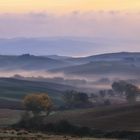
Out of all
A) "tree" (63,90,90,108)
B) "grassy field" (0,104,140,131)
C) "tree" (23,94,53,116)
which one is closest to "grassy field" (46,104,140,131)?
"grassy field" (0,104,140,131)

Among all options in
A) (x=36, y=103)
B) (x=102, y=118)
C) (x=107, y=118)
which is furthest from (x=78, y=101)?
(x=107, y=118)

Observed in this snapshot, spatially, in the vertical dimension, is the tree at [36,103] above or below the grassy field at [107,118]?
above

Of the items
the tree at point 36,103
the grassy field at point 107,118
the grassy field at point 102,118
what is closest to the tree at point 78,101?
the grassy field at point 102,118

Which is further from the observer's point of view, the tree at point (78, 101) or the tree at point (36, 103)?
the tree at point (78, 101)

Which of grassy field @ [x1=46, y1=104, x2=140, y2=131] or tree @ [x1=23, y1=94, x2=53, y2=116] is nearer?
grassy field @ [x1=46, y1=104, x2=140, y2=131]

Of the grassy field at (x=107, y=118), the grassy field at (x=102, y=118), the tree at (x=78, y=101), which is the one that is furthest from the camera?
the tree at (x=78, y=101)

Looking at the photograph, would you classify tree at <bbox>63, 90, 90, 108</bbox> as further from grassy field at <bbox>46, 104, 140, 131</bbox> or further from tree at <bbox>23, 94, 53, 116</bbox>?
tree at <bbox>23, 94, 53, 116</bbox>

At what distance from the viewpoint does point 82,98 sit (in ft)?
637

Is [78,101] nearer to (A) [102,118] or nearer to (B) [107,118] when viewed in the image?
(A) [102,118]

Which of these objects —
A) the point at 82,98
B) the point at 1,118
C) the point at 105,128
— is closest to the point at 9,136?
the point at 105,128

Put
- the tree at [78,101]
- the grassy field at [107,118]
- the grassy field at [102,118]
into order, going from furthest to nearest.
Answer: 1. the tree at [78,101]
2. the grassy field at [102,118]
3. the grassy field at [107,118]

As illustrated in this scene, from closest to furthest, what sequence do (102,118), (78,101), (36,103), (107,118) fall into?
1. (107,118)
2. (102,118)
3. (36,103)
4. (78,101)

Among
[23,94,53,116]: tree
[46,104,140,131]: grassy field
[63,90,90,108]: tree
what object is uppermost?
[63,90,90,108]: tree

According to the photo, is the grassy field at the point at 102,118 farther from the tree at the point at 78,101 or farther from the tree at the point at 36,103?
the tree at the point at 78,101
